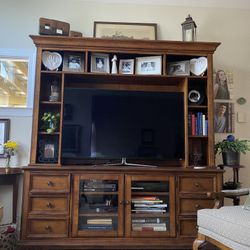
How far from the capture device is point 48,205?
2402 millimetres

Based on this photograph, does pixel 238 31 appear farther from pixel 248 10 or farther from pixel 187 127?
pixel 187 127

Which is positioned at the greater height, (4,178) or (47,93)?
(47,93)

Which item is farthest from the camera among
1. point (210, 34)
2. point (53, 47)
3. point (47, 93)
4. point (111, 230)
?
point (210, 34)

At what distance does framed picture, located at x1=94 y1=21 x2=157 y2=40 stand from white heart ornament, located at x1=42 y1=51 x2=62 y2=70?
588 mm

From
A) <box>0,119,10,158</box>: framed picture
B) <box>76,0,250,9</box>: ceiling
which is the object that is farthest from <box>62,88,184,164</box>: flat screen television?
<box>76,0,250,9</box>: ceiling

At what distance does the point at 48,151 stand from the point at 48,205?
53cm

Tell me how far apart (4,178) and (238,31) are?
3058 millimetres

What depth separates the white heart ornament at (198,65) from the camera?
2.71 meters

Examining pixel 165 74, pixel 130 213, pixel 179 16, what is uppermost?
pixel 179 16

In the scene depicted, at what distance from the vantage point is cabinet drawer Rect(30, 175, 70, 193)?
7.93 feet

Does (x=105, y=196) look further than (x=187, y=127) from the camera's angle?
No

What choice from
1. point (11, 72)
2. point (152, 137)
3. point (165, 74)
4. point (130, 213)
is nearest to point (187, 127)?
point (152, 137)

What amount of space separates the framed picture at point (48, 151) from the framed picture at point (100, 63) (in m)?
0.86

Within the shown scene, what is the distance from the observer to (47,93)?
9.46 ft
